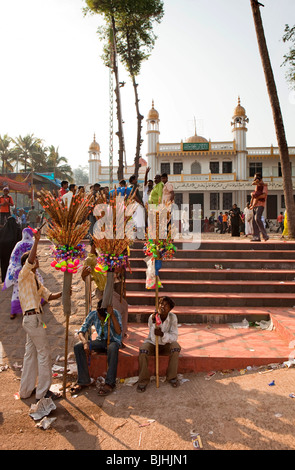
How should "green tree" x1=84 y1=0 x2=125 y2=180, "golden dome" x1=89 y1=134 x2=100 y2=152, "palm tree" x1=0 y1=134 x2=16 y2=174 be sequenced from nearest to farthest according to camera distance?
"green tree" x1=84 y1=0 x2=125 y2=180, "golden dome" x1=89 y1=134 x2=100 y2=152, "palm tree" x1=0 y1=134 x2=16 y2=174

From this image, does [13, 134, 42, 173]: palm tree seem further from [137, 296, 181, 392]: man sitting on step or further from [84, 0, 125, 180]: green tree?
[137, 296, 181, 392]: man sitting on step

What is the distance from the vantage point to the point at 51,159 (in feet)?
141

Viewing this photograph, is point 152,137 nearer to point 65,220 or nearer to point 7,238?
point 7,238

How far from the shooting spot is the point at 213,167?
30422 mm

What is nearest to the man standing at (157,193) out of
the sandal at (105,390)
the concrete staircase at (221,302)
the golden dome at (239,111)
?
the concrete staircase at (221,302)

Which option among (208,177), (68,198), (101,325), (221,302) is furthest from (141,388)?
(208,177)

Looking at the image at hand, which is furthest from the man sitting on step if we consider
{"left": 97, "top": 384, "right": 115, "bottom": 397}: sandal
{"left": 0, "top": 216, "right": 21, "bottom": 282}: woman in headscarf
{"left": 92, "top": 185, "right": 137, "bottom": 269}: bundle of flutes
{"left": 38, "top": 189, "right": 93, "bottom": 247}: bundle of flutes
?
{"left": 0, "top": 216, "right": 21, "bottom": 282}: woman in headscarf

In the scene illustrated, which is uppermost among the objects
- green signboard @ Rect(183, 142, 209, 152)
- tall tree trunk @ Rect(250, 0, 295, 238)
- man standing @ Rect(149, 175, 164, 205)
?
green signboard @ Rect(183, 142, 209, 152)

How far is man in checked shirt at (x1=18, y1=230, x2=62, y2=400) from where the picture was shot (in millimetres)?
3939

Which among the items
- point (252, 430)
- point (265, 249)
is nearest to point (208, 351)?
point (252, 430)

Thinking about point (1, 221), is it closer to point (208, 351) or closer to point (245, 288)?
point (245, 288)

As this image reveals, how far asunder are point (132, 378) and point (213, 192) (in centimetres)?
2656

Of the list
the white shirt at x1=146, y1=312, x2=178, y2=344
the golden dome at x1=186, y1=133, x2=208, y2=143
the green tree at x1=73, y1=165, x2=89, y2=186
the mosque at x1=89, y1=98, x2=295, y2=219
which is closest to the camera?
the white shirt at x1=146, y1=312, x2=178, y2=344

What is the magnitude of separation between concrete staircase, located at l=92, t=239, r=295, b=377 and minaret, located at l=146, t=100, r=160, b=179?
22447 mm
